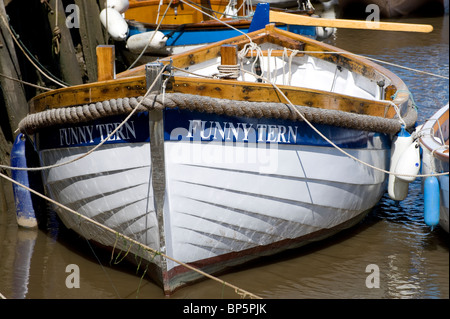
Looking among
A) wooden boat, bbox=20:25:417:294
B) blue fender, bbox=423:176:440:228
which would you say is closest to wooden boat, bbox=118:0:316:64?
blue fender, bbox=423:176:440:228

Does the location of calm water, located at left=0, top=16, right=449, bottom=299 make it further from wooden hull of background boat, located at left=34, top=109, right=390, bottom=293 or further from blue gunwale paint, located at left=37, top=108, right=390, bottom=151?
blue gunwale paint, located at left=37, top=108, right=390, bottom=151

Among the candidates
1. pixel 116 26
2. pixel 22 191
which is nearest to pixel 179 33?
pixel 116 26

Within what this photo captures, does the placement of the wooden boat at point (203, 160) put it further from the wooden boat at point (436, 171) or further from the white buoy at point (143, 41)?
the white buoy at point (143, 41)

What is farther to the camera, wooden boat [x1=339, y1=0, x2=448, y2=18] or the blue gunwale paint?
wooden boat [x1=339, y1=0, x2=448, y2=18]

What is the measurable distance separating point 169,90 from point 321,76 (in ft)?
9.20

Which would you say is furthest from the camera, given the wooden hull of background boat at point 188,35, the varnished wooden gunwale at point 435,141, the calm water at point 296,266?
the wooden hull of background boat at point 188,35

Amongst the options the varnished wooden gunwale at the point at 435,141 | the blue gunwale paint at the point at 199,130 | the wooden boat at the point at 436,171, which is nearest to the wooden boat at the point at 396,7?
the varnished wooden gunwale at the point at 435,141

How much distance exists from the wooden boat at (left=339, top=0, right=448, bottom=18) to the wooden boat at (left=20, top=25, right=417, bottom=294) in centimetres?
1387

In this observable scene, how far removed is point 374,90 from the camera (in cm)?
676

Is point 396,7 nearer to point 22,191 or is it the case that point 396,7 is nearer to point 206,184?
point 22,191

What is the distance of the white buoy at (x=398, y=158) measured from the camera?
578cm

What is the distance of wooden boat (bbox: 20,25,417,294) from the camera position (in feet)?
15.2
